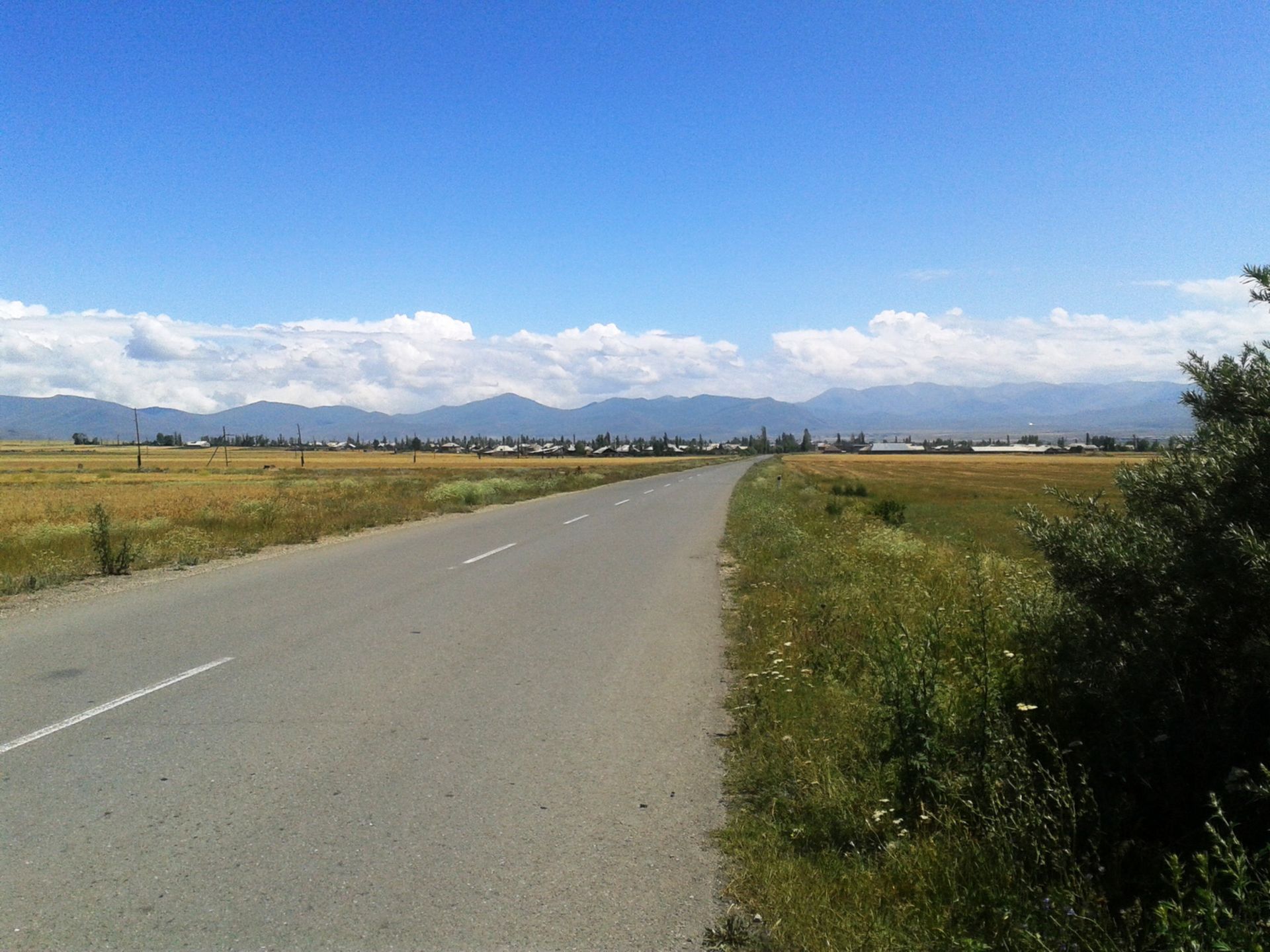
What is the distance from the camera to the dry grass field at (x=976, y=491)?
25.2 meters

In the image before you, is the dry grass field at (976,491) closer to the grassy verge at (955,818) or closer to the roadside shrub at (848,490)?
the roadside shrub at (848,490)

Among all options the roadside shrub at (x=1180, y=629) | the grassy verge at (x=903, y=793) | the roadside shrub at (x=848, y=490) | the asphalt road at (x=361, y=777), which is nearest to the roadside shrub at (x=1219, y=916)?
the grassy verge at (x=903, y=793)

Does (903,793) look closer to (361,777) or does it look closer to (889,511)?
(361,777)

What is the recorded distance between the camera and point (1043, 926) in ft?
10.3

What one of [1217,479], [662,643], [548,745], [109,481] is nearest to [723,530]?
[662,643]

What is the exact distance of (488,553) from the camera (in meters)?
16.0

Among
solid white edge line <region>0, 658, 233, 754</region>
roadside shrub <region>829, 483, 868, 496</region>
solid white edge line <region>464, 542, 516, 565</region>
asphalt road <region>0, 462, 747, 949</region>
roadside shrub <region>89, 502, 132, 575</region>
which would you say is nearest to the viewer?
asphalt road <region>0, 462, 747, 949</region>

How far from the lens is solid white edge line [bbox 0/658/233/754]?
5.48m

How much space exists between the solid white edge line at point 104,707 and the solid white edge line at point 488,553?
732cm

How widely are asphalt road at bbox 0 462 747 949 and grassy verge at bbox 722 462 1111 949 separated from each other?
338 millimetres

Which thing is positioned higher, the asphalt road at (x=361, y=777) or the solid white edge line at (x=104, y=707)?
the solid white edge line at (x=104, y=707)

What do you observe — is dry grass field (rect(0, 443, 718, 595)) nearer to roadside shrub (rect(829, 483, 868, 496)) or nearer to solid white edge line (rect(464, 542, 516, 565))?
solid white edge line (rect(464, 542, 516, 565))

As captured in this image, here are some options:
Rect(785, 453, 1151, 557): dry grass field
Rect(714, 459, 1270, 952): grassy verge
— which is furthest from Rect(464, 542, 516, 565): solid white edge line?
Rect(785, 453, 1151, 557): dry grass field

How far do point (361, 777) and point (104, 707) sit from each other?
2.62 meters
